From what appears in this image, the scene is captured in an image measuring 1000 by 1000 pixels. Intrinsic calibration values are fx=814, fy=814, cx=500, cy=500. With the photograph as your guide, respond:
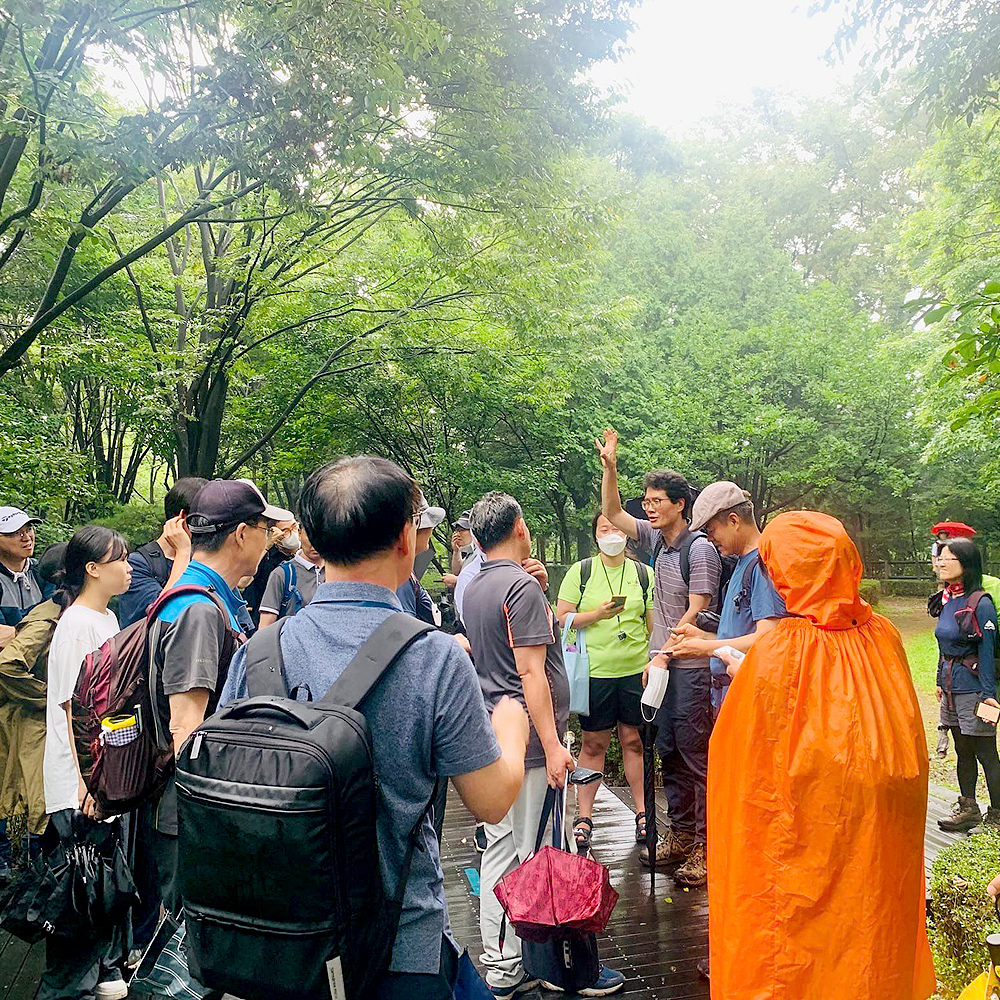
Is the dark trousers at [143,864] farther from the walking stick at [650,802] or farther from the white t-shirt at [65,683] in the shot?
the walking stick at [650,802]

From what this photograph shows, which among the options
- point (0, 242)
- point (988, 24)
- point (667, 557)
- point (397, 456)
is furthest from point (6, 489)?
point (988, 24)

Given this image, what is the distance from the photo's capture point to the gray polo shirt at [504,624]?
342cm

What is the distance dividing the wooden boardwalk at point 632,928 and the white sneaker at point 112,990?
1.49 feet

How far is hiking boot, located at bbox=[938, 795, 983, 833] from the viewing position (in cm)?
557

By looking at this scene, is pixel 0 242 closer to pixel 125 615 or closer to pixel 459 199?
pixel 459 199

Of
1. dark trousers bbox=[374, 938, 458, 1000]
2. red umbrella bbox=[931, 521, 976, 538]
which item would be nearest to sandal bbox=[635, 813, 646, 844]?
red umbrella bbox=[931, 521, 976, 538]

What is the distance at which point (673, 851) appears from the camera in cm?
486

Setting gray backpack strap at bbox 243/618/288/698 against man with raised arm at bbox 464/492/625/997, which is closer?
gray backpack strap at bbox 243/618/288/698

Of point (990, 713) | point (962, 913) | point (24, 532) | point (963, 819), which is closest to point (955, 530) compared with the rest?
point (963, 819)

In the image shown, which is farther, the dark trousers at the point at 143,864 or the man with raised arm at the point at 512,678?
the man with raised arm at the point at 512,678

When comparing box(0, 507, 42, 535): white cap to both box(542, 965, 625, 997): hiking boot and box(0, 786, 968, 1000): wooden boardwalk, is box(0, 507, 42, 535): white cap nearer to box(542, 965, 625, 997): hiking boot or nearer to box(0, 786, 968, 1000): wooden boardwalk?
box(0, 786, 968, 1000): wooden boardwalk

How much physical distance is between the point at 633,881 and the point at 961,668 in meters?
2.91

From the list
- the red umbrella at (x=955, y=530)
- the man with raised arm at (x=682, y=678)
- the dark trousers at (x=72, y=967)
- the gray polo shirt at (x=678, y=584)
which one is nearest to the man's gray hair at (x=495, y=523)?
the man with raised arm at (x=682, y=678)

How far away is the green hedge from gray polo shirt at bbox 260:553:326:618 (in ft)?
12.2
